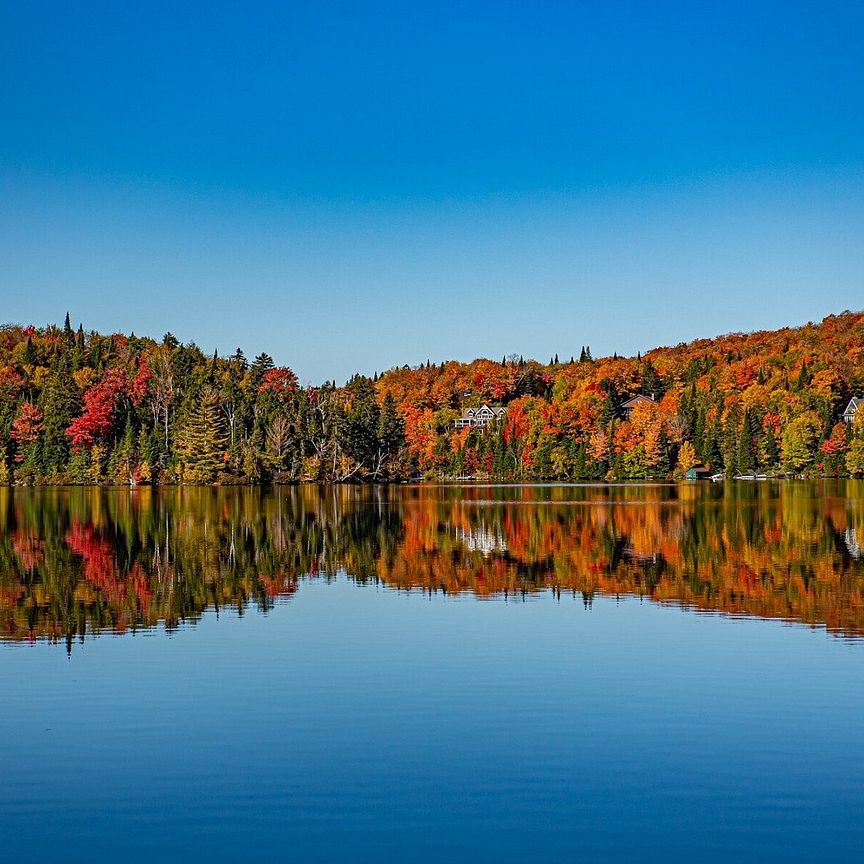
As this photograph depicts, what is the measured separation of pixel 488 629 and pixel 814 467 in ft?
395

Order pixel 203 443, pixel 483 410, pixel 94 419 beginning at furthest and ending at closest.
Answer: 1. pixel 483 410
2. pixel 94 419
3. pixel 203 443

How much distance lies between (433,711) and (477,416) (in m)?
163

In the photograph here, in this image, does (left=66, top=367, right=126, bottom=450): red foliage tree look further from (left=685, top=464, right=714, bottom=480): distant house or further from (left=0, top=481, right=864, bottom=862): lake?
(left=0, top=481, right=864, bottom=862): lake

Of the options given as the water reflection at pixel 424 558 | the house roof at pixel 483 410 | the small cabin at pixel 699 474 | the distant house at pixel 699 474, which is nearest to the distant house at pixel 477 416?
the house roof at pixel 483 410

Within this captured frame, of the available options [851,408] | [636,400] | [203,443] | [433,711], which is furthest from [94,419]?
[433,711]

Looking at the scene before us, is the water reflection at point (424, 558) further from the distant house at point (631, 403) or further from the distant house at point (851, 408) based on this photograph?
the distant house at point (631, 403)

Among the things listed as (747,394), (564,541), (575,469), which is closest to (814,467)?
(747,394)

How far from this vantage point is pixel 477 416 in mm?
177375

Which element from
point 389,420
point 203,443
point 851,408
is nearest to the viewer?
point 203,443

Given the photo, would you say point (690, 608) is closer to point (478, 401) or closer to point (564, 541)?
point (564, 541)

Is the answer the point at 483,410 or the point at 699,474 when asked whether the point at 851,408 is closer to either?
the point at 699,474

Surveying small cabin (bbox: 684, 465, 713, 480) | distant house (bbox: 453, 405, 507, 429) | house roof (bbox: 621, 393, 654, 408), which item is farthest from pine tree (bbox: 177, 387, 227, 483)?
house roof (bbox: 621, 393, 654, 408)

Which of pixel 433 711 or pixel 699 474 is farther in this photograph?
pixel 699 474

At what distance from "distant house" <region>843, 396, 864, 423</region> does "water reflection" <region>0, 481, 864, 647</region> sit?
7967 centimetres
